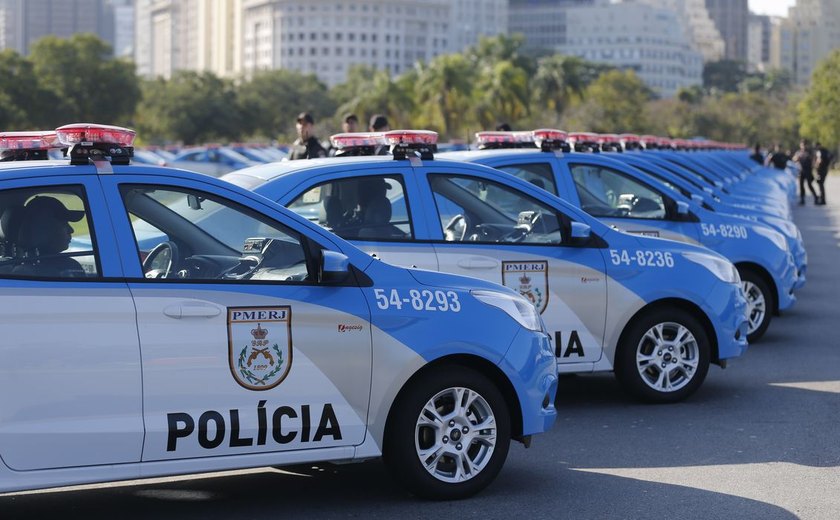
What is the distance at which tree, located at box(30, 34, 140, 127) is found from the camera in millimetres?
94000

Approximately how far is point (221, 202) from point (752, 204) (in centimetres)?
1273

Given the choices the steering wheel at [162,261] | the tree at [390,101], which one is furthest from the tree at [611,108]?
the steering wheel at [162,261]

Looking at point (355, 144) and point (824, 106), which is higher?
point (824, 106)

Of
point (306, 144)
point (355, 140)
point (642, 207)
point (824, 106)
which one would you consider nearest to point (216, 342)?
point (355, 140)

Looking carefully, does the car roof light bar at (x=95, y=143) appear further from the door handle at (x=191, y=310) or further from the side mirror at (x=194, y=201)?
the door handle at (x=191, y=310)

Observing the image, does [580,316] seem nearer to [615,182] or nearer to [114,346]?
[615,182]

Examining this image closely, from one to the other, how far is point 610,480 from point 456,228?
226 centimetres

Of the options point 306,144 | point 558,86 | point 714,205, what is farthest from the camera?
point 558,86

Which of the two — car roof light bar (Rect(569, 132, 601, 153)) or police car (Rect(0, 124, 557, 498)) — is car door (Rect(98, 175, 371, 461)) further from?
car roof light bar (Rect(569, 132, 601, 153))

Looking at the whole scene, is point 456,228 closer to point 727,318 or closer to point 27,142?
point 727,318

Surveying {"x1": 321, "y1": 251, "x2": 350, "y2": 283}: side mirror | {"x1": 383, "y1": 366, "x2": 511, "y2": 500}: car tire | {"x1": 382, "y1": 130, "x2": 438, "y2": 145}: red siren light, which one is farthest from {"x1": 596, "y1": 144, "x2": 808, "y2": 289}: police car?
{"x1": 321, "y1": 251, "x2": 350, "y2": 283}: side mirror

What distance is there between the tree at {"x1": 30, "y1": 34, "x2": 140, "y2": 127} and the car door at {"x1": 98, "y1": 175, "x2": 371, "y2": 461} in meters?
88.2

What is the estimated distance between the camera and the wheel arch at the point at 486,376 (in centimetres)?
625

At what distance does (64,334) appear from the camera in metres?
5.45
